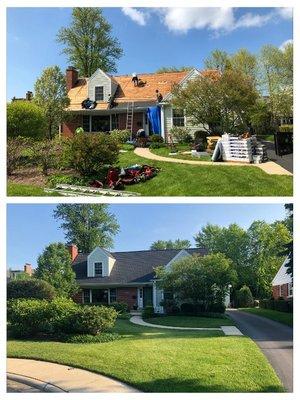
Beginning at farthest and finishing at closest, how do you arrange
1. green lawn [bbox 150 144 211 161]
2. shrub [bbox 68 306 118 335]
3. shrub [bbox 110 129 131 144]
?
shrub [bbox 110 129 131 144]
green lawn [bbox 150 144 211 161]
shrub [bbox 68 306 118 335]

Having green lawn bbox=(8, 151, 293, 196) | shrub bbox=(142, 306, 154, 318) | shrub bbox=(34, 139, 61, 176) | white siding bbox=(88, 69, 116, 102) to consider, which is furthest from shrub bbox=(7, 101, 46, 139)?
shrub bbox=(142, 306, 154, 318)

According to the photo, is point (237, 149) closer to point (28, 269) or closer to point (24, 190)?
point (24, 190)

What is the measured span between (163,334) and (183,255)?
2.08 meters

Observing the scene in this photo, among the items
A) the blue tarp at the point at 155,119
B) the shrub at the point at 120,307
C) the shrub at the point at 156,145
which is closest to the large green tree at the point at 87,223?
the shrub at the point at 120,307

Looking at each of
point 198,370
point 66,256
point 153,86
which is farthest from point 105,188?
point 153,86

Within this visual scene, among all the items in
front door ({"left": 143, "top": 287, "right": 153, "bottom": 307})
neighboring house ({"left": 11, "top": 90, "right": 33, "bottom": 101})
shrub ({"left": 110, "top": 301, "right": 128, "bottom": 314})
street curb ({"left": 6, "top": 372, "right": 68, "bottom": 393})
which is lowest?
street curb ({"left": 6, "top": 372, "right": 68, "bottom": 393})

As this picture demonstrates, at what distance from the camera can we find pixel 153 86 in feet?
62.3

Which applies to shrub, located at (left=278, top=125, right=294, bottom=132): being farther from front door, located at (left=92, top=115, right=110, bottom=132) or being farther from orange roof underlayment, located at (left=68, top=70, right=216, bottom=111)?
front door, located at (left=92, top=115, right=110, bottom=132)

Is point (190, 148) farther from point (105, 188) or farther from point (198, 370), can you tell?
point (198, 370)

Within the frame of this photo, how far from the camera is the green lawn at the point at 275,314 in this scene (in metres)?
11.3

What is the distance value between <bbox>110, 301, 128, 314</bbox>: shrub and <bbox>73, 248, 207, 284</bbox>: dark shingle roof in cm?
54

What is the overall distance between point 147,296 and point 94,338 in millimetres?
1832

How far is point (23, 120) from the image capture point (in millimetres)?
14633

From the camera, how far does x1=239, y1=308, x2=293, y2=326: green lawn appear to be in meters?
11.3
